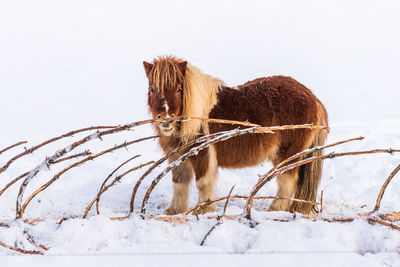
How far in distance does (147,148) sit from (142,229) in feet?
16.5

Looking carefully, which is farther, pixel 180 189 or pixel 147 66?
pixel 180 189

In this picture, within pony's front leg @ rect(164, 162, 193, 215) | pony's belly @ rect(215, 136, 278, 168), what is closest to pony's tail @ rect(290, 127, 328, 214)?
pony's belly @ rect(215, 136, 278, 168)

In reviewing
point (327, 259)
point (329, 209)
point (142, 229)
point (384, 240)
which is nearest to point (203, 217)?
point (142, 229)

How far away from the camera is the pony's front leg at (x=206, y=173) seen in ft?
12.5

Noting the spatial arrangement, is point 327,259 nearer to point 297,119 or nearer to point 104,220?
A: point 104,220

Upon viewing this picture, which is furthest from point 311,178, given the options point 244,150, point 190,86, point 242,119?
point 190,86

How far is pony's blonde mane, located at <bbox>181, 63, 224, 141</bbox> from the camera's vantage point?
3.55m

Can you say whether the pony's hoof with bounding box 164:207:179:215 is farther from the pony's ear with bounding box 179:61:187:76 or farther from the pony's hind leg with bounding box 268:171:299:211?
the pony's ear with bounding box 179:61:187:76

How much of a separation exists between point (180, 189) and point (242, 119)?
1.04m

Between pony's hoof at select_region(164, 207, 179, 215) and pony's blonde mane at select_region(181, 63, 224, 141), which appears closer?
pony's blonde mane at select_region(181, 63, 224, 141)

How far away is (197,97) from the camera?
142 inches

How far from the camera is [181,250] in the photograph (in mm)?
1407

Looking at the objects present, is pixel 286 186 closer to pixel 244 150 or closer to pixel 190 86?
pixel 244 150

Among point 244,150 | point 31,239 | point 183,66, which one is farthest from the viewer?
point 244,150
